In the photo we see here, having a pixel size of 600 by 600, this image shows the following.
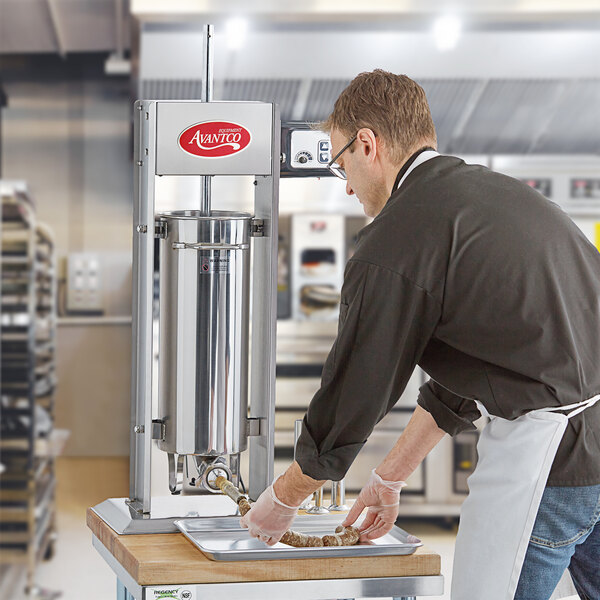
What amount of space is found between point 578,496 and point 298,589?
16.4 inches

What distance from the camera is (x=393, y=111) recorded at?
1.27 m

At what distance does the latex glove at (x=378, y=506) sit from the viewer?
4.68 ft

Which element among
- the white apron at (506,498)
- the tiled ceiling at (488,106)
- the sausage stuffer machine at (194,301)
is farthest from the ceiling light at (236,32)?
the white apron at (506,498)

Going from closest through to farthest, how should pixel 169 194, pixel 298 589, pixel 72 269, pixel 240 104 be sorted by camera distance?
pixel 298 589, pixel 240 104, pixel 169 194, pixel 72 269

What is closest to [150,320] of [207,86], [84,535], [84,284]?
[207,86]

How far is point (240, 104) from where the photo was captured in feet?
4.94

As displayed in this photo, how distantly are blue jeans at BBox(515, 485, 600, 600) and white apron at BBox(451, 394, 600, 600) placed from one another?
2 centimetres

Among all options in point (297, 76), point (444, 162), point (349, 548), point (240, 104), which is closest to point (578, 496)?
point (349, 548)

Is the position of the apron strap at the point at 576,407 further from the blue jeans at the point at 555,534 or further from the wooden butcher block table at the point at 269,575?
the wooden butcher block table at the point at 269,575

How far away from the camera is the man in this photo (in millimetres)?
1139

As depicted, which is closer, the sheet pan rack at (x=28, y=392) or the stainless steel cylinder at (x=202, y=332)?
the stainless steel cylinder at (x=202, y=332)

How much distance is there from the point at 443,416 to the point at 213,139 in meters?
0.61

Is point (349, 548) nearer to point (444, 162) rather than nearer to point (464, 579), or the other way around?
point (464, 579)

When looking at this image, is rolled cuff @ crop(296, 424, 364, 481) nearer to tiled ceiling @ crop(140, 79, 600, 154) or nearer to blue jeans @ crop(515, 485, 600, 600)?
blue jeans @ crop(515, 485, 600, 600)
